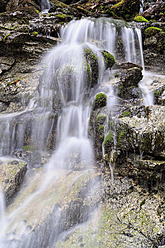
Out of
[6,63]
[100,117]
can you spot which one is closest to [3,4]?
[6,63]

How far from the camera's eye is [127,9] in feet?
53.7

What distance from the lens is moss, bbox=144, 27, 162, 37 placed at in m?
11.1

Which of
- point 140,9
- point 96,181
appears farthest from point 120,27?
point 96,181

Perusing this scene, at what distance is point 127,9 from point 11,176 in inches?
731

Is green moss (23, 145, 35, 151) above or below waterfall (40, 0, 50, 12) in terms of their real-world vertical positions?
below

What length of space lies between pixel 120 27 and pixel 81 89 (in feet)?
24.7

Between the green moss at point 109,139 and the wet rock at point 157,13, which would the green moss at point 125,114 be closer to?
the green moss at point 109,139

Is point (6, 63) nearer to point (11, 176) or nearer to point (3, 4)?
point (11, 176)

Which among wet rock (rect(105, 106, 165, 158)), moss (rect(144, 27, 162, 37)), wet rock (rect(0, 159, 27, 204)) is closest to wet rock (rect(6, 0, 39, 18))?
moss (rect(144, 27, 162, 37))

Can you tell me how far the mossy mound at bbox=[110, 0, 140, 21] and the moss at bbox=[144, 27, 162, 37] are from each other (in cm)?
615

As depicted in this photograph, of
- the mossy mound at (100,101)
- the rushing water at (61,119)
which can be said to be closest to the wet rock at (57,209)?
the rushing water at (61,119)

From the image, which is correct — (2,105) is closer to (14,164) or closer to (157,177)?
(14,164)

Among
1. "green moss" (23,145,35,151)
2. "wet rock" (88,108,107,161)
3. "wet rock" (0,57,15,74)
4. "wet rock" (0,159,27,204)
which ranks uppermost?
"wet rock" (0,57,15,74)

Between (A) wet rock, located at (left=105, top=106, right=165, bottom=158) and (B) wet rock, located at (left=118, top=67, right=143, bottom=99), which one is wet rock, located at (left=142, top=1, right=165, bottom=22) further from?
(A) wet rock, located at (left=105, top=106, right=165, bottom=158)
